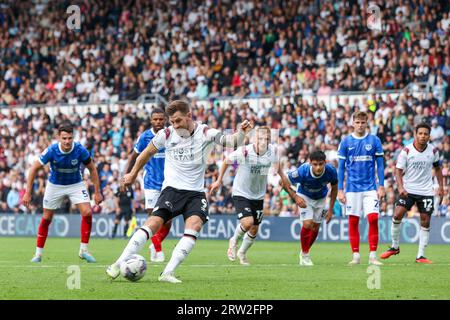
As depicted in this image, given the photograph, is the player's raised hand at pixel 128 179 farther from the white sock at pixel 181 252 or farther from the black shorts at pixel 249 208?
the black shorts at pixel 249 208

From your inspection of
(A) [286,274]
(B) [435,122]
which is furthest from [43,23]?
(A) [286,274]

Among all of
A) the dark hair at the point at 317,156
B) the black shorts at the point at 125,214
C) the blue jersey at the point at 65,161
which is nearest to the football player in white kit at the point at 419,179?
the dark hair at the point at 317,156

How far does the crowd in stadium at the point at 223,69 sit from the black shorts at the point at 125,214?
150cm

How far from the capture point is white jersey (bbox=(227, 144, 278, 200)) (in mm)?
16203

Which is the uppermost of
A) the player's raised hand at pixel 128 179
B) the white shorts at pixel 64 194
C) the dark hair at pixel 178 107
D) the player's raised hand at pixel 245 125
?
the dark hair at pixel 178 107

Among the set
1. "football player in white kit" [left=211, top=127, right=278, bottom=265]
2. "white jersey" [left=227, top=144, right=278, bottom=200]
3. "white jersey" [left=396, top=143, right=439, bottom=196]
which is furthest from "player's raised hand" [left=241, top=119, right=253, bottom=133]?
"white jersey" [left=396, top=143, right=439, bottom=196]

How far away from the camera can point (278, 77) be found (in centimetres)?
3328

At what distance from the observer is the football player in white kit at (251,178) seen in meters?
16.2

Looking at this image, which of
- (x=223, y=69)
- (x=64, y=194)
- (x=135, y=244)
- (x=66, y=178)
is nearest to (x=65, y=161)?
(x=66, y=178)

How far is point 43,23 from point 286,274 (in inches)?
1227

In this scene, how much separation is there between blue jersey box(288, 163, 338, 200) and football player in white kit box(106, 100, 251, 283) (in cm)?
376

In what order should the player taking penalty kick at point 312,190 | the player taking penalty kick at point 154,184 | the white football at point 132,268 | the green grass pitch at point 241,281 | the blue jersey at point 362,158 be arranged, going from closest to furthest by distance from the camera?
the green grass pitch at point 241,281
the white football at point 132,268
the player taking penalty kick at point 312,190
the blue jersey at point 362,158
the player taking penalty kick at point 154,184

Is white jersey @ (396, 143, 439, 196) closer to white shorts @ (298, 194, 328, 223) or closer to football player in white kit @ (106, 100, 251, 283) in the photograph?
A: white shorts @ (298, 194, 328, 223)

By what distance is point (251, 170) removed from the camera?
16344mm
